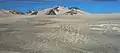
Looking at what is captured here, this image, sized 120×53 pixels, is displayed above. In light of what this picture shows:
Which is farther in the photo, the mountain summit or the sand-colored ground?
the mountain summit

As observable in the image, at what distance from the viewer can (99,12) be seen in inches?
91.7

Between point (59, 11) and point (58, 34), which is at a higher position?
point (59, 11)

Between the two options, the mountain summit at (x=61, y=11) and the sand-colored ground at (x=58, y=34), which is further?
the mountain summit at (x=61, y=11)

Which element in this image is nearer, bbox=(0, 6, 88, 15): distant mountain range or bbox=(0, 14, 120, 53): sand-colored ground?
bbox=(0, 14, 120, 53): sand-colored ground

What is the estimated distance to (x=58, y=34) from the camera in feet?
7.65

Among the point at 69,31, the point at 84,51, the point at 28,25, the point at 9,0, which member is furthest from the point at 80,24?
the point at 9,0

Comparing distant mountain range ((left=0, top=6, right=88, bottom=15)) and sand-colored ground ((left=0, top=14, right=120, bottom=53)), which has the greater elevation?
distant mountain range ((left=0, top=6, right=88, bottom=15))

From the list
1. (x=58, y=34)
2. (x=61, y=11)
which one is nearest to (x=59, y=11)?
(x=61, y=11)

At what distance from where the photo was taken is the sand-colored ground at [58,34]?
224 cm

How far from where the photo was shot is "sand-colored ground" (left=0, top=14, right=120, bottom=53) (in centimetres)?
224

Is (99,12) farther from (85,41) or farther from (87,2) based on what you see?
(85,41)

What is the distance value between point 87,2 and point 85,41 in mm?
426

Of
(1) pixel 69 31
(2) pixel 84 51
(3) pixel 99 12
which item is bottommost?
(2) pixel 84 51

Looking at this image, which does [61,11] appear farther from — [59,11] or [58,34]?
[58,34]
